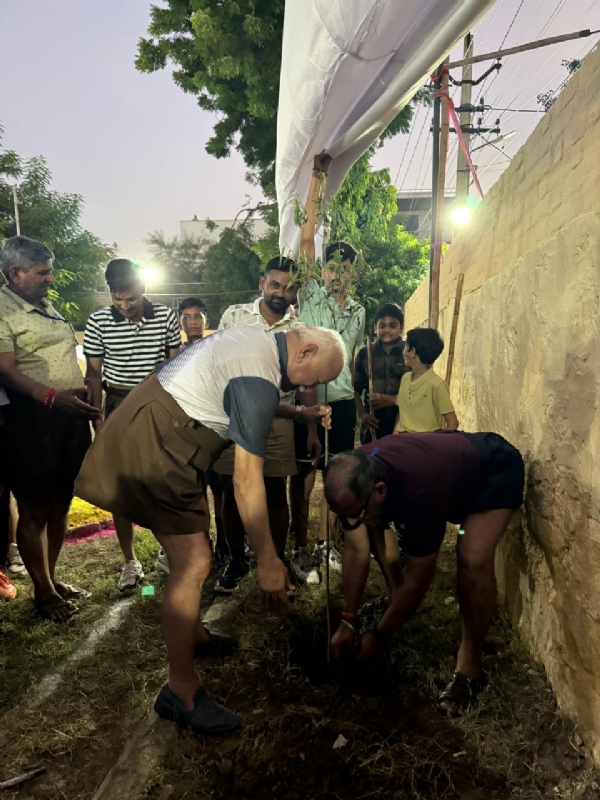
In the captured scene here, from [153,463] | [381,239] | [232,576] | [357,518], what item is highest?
[381,239]

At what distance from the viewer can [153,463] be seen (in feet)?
6.32

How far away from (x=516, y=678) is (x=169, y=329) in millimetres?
2817

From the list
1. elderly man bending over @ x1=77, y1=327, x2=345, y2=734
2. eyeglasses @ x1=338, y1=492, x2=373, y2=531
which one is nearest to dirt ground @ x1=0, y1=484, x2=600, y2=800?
elderly man bending over @ x1=77, y1=327, x2=345, y2=734

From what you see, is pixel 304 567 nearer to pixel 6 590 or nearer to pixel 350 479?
pixel 350 479

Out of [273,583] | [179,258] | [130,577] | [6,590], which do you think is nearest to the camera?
[273,583]

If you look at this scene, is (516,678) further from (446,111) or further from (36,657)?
(446,111)

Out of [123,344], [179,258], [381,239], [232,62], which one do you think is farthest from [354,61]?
[179,258]

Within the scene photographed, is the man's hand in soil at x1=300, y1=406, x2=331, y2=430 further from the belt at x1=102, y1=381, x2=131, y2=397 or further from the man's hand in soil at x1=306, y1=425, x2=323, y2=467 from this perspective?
the belt at x1=102, y1=381, x2=131, y2=397

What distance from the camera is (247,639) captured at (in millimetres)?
2631

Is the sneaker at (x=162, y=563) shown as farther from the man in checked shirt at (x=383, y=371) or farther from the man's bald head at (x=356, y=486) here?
the man's bald head at (x=356, y=486)

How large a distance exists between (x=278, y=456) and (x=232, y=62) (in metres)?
9.09

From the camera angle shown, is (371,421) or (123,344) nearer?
(123,344)

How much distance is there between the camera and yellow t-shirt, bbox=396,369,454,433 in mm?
3295

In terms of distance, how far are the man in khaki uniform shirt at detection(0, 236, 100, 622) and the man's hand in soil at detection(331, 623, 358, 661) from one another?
161 centimetres
